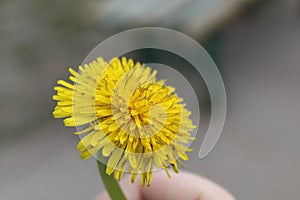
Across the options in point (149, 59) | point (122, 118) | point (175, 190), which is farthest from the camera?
point (149, 59)

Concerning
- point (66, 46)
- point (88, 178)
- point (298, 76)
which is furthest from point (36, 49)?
point (298, 76)

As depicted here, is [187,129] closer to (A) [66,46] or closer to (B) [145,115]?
(B) [145,115]

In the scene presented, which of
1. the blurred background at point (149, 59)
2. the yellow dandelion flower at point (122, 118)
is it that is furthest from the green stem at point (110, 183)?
the blurred background at point (149, 59)

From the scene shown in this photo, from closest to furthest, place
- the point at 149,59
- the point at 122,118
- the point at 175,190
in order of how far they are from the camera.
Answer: the point at 122,118, the point at 175,190, the point at 149,59

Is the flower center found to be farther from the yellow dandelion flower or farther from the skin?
the skin

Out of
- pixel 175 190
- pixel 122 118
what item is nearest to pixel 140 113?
pixel 122 118

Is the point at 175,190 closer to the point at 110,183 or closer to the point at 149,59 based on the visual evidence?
the point at 110,183

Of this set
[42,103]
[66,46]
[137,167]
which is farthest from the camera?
[66,46]
